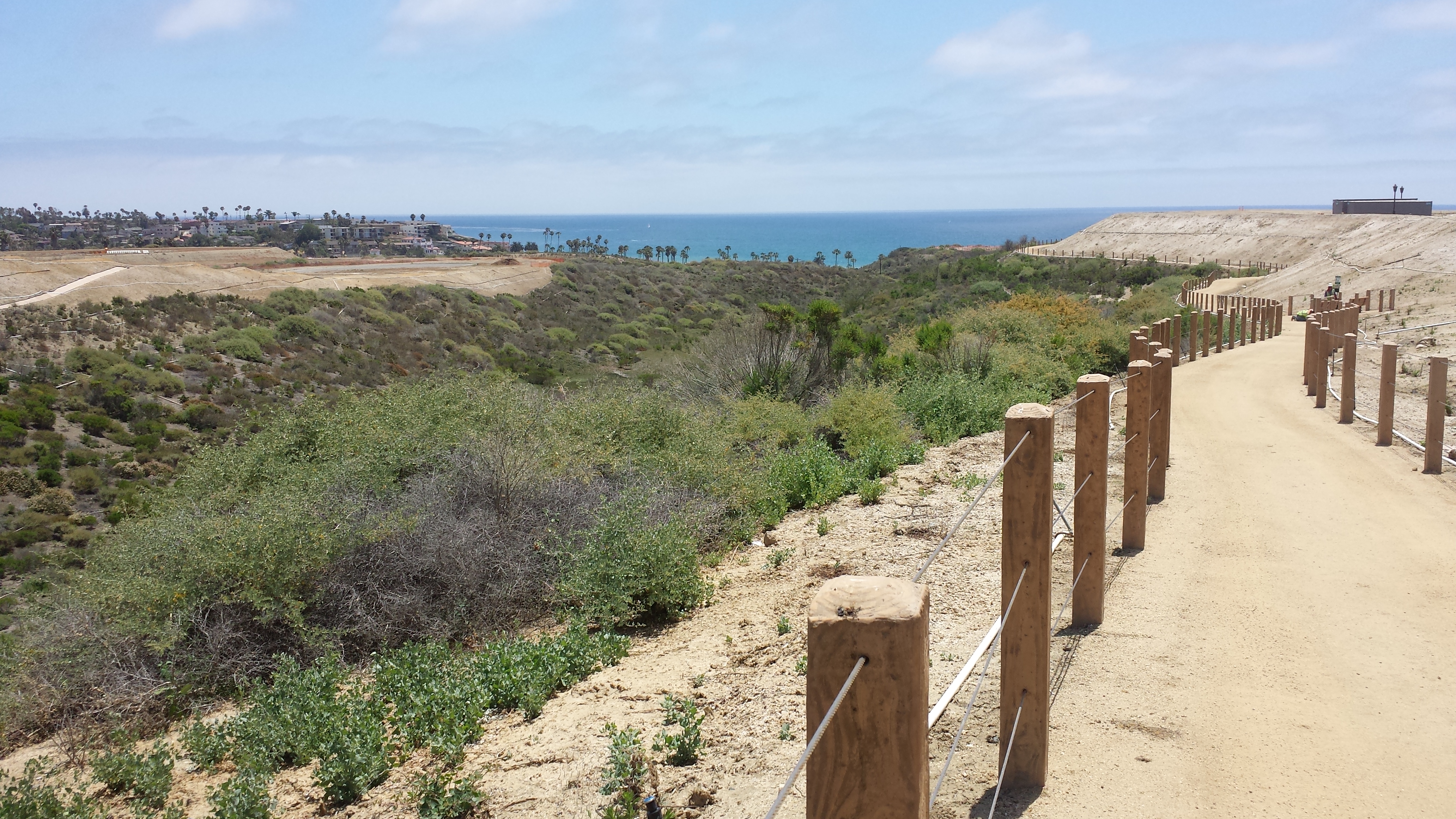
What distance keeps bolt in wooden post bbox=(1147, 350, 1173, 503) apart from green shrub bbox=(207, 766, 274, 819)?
7994 mm

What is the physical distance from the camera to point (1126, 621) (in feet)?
21.0

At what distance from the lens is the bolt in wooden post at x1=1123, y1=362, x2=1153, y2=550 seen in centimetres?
784

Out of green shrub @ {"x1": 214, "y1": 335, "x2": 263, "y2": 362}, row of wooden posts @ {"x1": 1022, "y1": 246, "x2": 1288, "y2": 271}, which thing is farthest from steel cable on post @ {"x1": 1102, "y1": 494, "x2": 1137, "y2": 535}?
row of wooden posts @ {"x1": 1022, "y1": 246, "x2": 1288, "y2": 271}

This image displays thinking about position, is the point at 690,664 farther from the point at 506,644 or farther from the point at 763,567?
the point at 763,567

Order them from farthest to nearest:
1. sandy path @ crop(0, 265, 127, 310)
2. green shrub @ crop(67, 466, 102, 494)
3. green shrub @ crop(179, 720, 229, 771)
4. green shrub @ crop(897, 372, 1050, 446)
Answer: sandy path @ crop(0, 265, 127, 310), green shrub @ crop(67, 466, 102, 494), green shrub @ crop(897, 372, 1050, 446), green shrub @ crop(179, 720, 229, 771)

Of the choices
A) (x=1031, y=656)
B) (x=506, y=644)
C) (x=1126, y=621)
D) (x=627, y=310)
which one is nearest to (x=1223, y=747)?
(x=1031, y=656)

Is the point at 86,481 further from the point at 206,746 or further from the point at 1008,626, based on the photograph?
the point at 1008,626

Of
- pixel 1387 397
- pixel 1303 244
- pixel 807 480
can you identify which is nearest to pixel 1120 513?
pixel 807 480

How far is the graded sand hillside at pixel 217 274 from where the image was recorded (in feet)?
125

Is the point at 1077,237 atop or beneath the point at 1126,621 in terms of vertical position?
atop

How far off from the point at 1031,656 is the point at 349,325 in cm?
4034

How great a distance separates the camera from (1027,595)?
3.96 m

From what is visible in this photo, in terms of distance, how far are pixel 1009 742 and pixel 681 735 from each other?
1.99m

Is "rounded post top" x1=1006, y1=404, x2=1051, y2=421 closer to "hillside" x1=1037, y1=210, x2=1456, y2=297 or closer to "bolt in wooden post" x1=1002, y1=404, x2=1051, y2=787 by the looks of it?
"bolt in wooden post" x1=1002, y1=404, x2=1051, y2=787
